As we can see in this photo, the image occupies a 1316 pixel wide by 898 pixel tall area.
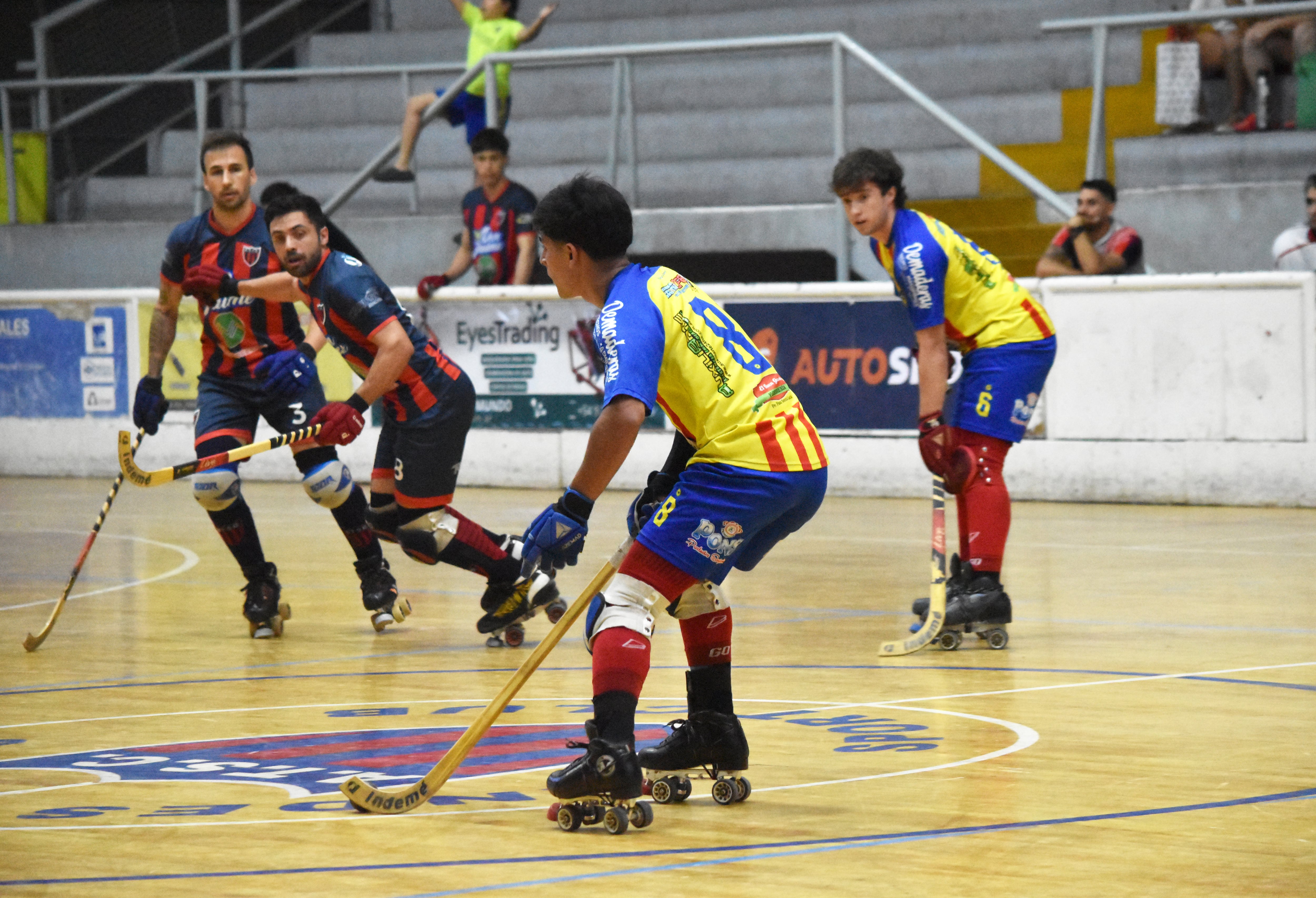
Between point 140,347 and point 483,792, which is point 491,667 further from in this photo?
point 140,347

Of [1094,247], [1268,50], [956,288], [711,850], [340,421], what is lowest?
[711,850]

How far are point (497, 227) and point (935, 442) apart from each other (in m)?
7.28

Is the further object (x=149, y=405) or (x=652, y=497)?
(x=149, y=405)

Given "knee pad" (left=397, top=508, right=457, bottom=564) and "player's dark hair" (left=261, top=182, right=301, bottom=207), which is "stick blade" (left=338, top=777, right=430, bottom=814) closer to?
"knee pad" (left=397, top=508, right=457, bottom=564)

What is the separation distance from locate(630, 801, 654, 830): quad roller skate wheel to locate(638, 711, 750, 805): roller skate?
289 millimetres

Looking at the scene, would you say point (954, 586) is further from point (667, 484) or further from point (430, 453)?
point (667, 484)

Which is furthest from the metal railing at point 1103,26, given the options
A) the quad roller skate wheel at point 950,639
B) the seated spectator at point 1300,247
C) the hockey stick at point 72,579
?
the hockey stick at point 72,579

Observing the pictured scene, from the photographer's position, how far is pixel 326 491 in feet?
26.2

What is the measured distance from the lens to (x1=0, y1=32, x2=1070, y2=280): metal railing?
1335 cm

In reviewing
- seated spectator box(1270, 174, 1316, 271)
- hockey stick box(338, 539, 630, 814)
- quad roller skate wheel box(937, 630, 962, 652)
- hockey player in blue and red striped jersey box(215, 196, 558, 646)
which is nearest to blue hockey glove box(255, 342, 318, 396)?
hockey player in blue and red striped jersey box(215, 196, 558, 646)

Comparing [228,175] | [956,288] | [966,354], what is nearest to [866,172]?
[956,288]

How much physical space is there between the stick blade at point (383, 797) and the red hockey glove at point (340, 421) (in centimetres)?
287

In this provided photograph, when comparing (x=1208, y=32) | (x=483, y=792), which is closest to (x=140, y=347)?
(x=1208, y=32)

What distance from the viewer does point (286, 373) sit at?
8.08m
